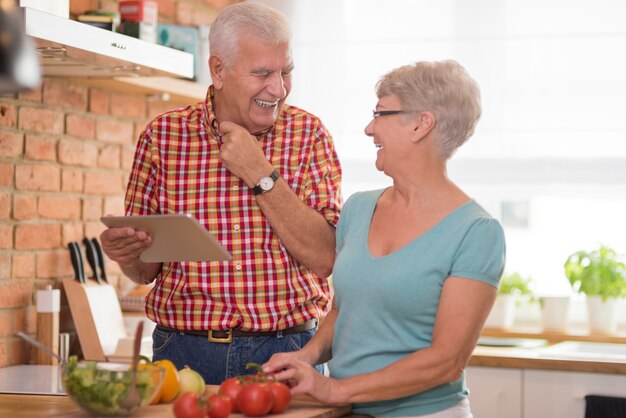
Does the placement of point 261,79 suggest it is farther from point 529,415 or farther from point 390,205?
point 529,415

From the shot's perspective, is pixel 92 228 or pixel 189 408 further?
pixel 92 228

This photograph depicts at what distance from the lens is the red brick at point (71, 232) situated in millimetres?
3246

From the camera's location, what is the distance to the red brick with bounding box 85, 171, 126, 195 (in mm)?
3381

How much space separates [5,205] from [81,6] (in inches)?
27.3

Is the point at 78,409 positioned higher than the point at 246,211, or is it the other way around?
the point at 246,211

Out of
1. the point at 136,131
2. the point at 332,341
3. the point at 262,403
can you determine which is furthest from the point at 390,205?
the point at 136,131

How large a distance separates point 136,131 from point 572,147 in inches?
62.3

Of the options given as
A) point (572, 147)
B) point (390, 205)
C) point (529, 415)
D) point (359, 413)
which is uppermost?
point (572, 147)

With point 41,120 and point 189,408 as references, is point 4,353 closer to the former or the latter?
point 41,120

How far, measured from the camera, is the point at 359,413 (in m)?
2.05

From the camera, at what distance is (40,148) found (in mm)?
3125

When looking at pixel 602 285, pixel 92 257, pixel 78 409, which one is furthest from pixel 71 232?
pixel 602 285

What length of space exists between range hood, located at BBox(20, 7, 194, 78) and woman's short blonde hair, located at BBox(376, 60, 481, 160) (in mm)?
889

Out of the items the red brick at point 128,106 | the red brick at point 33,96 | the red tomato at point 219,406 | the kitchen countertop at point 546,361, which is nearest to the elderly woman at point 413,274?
the red tomato at point 219,406
